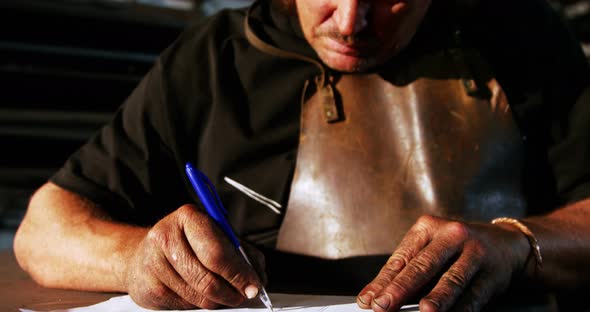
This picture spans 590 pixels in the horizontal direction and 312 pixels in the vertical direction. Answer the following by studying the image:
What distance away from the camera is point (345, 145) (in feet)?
4.52

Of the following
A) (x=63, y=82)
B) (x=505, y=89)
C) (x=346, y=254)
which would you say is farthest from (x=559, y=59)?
(x=63, y=82)

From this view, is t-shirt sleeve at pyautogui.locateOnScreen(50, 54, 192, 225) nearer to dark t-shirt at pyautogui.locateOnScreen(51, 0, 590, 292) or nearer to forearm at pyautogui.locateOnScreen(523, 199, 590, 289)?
dark t-shirt at pyautogui.locateOnScreen(51, 0, 590, 292)

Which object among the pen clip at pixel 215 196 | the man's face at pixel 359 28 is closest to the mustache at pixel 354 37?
the man's face at pixel 359 28

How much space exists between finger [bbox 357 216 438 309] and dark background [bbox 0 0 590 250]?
2.09 meters

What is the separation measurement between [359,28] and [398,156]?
30cm

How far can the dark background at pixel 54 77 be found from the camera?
2668mm

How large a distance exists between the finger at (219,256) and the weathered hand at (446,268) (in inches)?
7.4

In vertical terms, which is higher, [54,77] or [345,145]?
[345,145]

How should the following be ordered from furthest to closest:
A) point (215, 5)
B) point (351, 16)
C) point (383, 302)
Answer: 1. point (215, 5)
2. point (351, 16)
3. point (383, 302)

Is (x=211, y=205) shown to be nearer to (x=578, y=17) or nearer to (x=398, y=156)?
(x=398, y=156)

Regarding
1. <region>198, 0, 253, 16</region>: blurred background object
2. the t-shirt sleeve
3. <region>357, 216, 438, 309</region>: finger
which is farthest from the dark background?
<region>357, 216, 438, 309</region>: finger

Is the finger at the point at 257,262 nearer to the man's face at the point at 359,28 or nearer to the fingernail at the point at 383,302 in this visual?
the fingernail at the point at 383,302

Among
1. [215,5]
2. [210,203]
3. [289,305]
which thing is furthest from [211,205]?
[215,5]

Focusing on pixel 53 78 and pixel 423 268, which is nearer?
pixel 423 268
